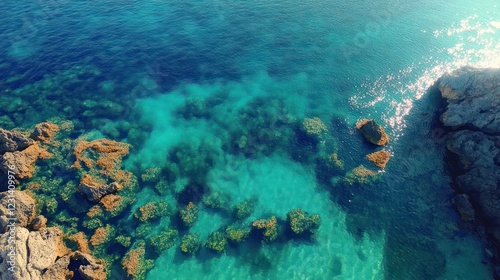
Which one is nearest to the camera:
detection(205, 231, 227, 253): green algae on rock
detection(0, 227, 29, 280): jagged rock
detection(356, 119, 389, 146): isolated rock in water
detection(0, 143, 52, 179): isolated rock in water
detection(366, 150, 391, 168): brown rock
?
detection(0, 227, 29, 280): jagged rock

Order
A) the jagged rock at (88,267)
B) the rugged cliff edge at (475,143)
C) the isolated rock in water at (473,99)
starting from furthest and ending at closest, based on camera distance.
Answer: the isolated rock in water at (473,99) < the rugged cliff edge at (475,143) < the jagged rock at (88,267)

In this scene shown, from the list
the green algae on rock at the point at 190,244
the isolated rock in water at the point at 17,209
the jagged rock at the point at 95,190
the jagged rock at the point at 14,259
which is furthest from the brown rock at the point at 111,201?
the green algae on rock at the point at 190,244

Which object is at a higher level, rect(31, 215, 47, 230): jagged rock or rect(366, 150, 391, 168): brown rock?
rect(366, 150, 391, 168): brown rock

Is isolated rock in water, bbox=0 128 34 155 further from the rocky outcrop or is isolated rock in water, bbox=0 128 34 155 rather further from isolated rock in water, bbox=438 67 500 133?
isolated rock in water, bbox=438 67 500 133

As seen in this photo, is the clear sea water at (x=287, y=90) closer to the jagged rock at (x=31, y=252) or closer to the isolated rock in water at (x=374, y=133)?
the isolated rock in water at (x=374, y=133)

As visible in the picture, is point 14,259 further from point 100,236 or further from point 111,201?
point 111,201

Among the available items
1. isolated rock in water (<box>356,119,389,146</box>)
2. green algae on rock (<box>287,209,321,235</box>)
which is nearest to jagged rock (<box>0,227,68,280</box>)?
green algae on rock (<box>287,209,321,235</box>)

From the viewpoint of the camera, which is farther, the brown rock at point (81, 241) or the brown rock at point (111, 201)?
the brown rock at point (111, 201)
